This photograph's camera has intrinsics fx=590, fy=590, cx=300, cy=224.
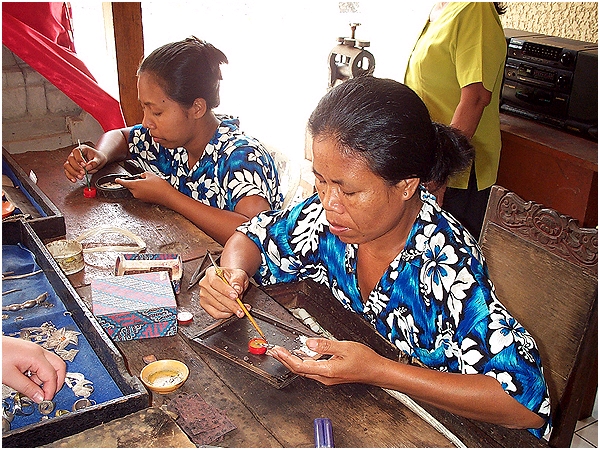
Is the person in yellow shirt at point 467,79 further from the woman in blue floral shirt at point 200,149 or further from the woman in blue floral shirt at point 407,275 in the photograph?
the woman in blue floral shirt at point 407,275

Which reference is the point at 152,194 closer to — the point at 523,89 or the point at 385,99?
the point at 385,99

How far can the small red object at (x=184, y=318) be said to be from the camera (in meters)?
1.43

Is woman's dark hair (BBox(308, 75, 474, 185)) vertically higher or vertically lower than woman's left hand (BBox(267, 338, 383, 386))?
higher

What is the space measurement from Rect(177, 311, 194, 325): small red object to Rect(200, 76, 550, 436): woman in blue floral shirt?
0.05 metres

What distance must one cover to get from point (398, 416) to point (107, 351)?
0.60m

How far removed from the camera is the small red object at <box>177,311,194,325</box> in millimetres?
1426

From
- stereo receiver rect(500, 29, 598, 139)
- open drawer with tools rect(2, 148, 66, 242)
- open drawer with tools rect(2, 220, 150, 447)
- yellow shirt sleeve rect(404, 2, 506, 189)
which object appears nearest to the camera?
open drawer with tools rect(2, 220, 150, 447)

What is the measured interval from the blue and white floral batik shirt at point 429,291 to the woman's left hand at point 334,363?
23 cm


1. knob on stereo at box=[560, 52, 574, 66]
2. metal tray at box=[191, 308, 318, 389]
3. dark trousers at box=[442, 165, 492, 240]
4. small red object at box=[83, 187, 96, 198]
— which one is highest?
knob on stereo at box=[560, 52, 574, 66]

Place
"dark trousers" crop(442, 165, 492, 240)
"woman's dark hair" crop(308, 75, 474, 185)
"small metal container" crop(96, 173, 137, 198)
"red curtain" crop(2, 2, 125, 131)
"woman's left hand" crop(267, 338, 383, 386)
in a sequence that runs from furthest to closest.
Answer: "dark trousers" crop(442, 165, 492, 240) → "red curtain" crop(2, 2, 125, 131) → "small metal container" crop(96, 173, 137, 198) → "woman's dark hair" crop(308, 75, 474, 185) → "woman's left hand" crop(267, 338, 383, 386)

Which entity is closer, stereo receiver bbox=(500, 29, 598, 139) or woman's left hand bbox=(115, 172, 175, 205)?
woman's left hand bbox=(115, 172, 175, 205)

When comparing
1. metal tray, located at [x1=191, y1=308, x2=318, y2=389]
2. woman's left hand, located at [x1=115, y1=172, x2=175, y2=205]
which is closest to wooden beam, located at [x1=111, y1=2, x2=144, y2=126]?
woman's left hand, located at [x1=115, y1=172, x2=175, y2=205]

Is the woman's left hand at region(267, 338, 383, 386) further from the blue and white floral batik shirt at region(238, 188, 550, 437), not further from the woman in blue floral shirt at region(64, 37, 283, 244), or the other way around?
the woman in blue floral shirt at region(64, 37, 283, 244)

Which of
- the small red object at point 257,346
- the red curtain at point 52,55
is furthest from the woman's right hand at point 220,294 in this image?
the red curtain at point 52,55
